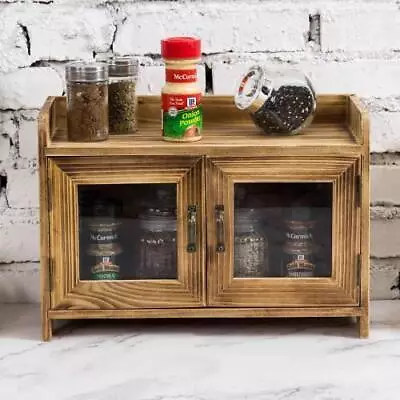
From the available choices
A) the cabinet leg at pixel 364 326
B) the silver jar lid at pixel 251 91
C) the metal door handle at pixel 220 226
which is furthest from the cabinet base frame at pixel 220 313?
the silver jar lid at pixel 251 91

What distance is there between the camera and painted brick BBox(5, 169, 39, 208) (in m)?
2.22

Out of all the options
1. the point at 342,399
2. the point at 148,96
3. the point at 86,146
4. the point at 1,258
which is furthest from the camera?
the point at 1,258

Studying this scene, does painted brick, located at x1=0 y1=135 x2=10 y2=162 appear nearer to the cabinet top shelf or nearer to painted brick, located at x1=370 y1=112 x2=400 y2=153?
the cabinet top shelf

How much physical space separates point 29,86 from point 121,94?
263 millimetres

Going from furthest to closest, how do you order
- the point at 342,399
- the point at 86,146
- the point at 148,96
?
the point at 148,96, the point at 86,146, the point at 342,399

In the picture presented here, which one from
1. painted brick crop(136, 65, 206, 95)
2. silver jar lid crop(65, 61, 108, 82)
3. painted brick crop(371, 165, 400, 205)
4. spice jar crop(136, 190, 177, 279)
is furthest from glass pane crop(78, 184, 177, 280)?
painted brick crop(371, 165, 400, 205)

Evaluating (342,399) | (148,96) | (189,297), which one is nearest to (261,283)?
(189,297)

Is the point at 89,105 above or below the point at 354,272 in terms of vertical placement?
above

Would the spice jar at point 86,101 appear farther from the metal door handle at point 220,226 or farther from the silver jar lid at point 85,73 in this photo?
the metal door handle at point 220,226

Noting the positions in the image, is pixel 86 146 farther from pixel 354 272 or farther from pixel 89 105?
pixel 354 272

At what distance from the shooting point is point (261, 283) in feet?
6.50

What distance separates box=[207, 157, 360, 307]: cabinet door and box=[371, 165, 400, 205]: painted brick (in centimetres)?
30

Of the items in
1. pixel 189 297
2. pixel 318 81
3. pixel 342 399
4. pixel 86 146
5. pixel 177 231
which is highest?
pixel 318 81

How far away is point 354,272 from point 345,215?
112mm
